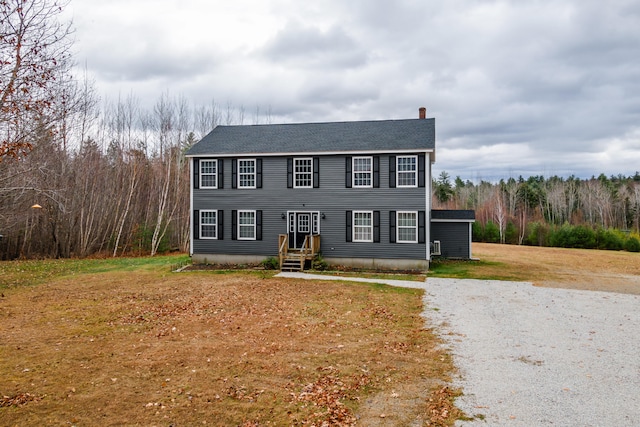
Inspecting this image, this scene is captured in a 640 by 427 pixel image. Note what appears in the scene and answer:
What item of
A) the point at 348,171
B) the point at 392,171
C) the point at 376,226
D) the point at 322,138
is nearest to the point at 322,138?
the point at 322,138

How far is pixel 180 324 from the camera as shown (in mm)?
10203

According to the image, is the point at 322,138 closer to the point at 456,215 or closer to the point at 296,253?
the point at 296,253

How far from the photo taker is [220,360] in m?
7.56

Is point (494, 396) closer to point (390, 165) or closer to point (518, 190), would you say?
point (390, 165)

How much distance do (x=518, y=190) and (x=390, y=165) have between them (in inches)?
1803

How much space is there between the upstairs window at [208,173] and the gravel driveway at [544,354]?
13.2 metres

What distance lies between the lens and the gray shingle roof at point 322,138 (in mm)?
19891

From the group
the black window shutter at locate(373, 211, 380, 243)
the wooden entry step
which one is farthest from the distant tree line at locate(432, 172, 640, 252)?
the wooden entry step

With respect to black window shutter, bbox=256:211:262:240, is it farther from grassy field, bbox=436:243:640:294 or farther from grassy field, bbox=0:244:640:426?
grassy field, bbox=436:243:640:294

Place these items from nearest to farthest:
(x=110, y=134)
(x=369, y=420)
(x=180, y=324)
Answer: (x=369, y=420) → (x=180, y=324) → (x=110, y=134)

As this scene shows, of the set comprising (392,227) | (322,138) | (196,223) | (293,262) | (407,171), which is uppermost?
(322,138)

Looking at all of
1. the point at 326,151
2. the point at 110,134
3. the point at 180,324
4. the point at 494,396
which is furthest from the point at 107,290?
the point at 110,134

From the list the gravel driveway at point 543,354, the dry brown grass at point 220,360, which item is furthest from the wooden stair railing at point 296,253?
the gravel driveway at point 543,354

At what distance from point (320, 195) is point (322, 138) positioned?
3.30 m
